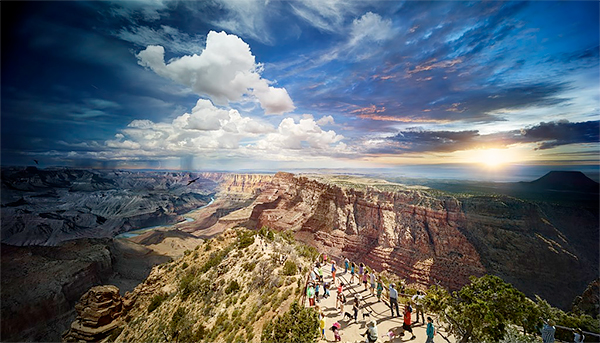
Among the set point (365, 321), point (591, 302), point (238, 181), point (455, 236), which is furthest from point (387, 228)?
point (238, 181)

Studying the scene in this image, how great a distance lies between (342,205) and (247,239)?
80.0 ft

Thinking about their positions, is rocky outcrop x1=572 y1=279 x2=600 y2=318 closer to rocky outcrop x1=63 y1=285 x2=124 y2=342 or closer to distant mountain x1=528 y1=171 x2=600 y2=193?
distant mountain x1=528 y1=171 x2=600 y2=193

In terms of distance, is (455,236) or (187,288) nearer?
(187,288)

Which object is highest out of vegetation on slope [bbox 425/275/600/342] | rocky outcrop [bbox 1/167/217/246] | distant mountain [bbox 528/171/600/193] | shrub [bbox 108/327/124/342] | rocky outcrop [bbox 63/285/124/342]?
distant mountain [bbox 528/171/600/193]

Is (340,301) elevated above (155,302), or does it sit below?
above

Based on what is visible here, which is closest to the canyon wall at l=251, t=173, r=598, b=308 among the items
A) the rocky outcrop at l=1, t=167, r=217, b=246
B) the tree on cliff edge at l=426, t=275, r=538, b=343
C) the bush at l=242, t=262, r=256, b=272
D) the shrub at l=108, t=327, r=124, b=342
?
the bush at l=242, t=262, r=256, b=272

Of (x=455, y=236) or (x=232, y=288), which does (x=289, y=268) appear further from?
(x=455, y=236)

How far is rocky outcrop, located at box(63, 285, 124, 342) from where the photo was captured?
1596 cm

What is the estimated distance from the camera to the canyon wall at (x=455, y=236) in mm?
22938

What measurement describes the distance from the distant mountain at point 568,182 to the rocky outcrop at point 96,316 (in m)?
47.7

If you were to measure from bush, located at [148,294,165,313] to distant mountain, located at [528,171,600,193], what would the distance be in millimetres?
43481

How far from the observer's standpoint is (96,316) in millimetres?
16297

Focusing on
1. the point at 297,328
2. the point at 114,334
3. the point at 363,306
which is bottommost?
the point at 114,334

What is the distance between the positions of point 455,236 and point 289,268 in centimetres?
2737
